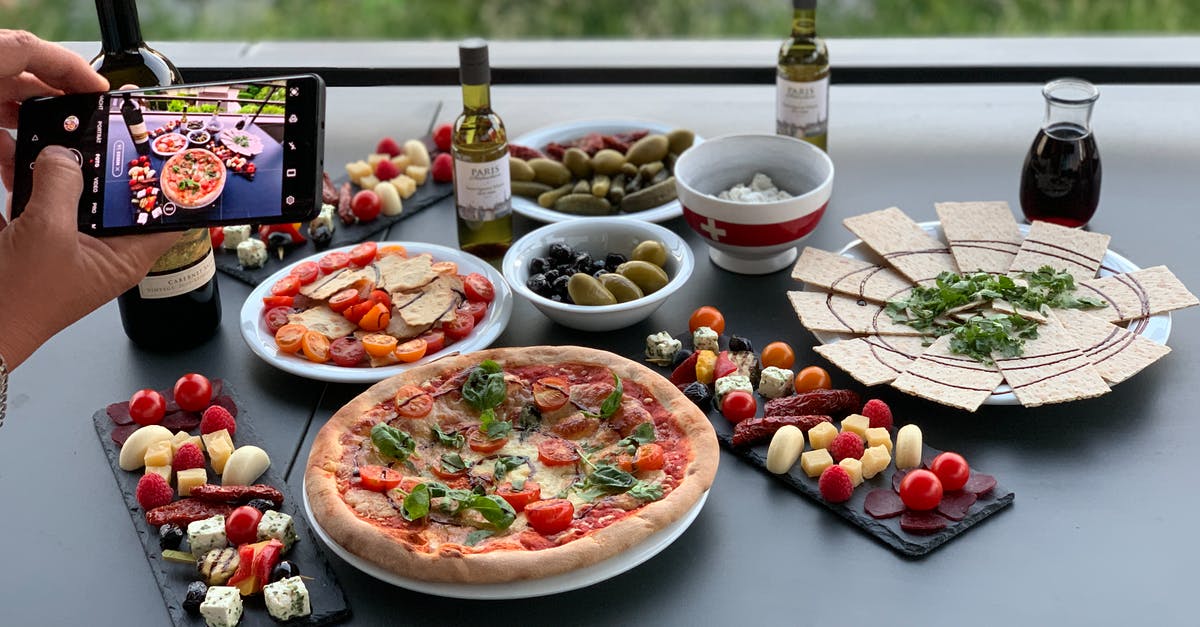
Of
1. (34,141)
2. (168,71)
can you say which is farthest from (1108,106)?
(34,141)

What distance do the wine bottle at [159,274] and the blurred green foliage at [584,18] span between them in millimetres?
4456

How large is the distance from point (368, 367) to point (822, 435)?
76 centimetres

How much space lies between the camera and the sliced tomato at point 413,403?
1936mm

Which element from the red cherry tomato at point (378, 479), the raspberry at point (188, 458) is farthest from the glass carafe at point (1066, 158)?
the raspberry at point (188, 458)

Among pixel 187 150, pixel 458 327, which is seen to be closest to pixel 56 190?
pixel 187 150

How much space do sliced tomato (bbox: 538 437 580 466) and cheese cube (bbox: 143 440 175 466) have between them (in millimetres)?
562

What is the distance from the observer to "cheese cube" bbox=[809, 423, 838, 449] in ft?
6.17

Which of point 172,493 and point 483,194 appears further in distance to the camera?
point 483,194

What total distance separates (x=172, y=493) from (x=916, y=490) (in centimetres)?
107

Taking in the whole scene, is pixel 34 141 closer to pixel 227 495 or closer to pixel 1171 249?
pixel 227 495

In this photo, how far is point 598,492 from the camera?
1.78m

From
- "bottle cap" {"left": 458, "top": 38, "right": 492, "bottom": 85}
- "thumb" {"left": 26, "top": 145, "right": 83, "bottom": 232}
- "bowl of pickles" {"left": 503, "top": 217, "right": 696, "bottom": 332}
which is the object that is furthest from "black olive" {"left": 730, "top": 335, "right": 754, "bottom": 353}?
"thumb" {"left": 26, "top": 145, "right": 83, "bottom": 232}

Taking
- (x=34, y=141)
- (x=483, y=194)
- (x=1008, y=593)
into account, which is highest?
(x=34, y=141)

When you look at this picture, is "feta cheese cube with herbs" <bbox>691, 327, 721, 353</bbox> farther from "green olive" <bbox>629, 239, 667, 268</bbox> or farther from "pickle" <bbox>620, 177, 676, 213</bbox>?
"pickle" <bbox>620, 177, 676, 213</bbox>
